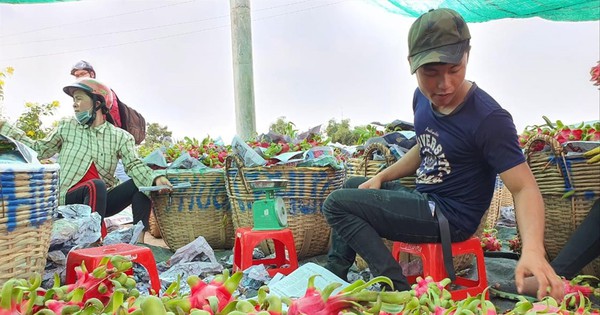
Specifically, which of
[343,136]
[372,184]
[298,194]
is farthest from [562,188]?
[343,136]

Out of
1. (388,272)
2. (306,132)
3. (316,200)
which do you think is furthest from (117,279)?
(306,132)

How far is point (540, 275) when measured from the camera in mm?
1005

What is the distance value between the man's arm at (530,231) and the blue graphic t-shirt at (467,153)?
66 millimetres

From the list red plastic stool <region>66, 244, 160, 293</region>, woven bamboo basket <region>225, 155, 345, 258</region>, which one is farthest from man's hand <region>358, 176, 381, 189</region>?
red plastic stool <region>66, 244, 160, 293</region>

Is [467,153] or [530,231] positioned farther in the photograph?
[467,153]

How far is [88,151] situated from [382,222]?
203 centimetres

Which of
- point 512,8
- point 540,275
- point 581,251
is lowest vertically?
point 581,251

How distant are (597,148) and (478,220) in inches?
25.0

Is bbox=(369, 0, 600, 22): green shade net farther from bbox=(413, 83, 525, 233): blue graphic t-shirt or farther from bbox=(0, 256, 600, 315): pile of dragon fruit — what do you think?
bbox=(0, 256, 600, 315): pile of dragon fruit

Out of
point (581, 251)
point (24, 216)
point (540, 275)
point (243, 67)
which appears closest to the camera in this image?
point (540, 275)

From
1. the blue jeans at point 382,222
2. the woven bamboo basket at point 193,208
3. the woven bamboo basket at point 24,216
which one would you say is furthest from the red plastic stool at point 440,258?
the woven bamboo basket at point 193,208

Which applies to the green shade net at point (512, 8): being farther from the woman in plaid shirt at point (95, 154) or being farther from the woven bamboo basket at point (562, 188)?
the woman in plaid shirt at point (95, 154)

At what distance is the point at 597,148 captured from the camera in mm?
1979

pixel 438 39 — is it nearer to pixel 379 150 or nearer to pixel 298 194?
pixel 379 150
